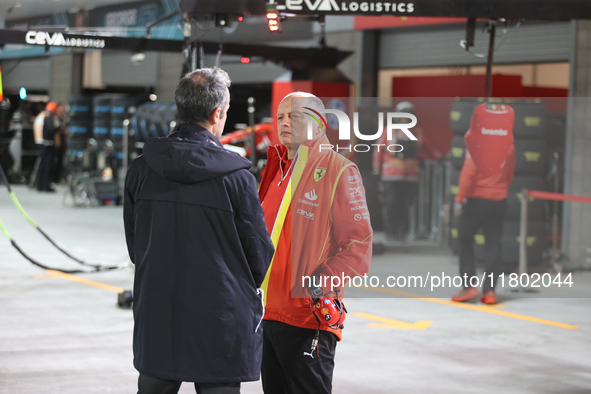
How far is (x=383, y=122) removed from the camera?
349 centimetres

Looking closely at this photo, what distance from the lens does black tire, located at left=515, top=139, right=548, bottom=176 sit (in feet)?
15.0

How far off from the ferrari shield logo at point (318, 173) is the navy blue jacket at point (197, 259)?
51 centimetres

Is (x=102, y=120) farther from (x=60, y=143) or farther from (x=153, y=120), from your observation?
(x=153, y=120)

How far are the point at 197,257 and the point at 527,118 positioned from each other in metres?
2.46

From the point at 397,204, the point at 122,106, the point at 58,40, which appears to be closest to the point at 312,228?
the point at 397,204

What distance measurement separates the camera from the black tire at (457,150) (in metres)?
6.04

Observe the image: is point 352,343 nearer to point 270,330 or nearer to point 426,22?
point 270,330

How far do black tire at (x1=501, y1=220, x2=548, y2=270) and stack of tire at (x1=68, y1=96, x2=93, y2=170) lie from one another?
47.2ft

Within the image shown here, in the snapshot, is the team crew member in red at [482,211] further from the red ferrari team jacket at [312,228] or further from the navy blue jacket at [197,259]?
→ the navy blue jacket at [197,259]

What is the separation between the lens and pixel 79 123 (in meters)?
19.5

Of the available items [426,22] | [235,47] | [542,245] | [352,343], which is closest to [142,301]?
[352,343]

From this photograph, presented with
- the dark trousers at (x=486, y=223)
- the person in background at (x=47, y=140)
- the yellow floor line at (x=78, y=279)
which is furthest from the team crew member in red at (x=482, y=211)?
the person in background at (x=47, y=140)

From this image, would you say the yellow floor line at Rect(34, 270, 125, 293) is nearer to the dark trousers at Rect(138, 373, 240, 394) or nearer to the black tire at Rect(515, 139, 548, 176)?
the black tire at Rect(515, 139, 548, 176)

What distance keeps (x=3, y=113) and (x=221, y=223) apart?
21.3m
